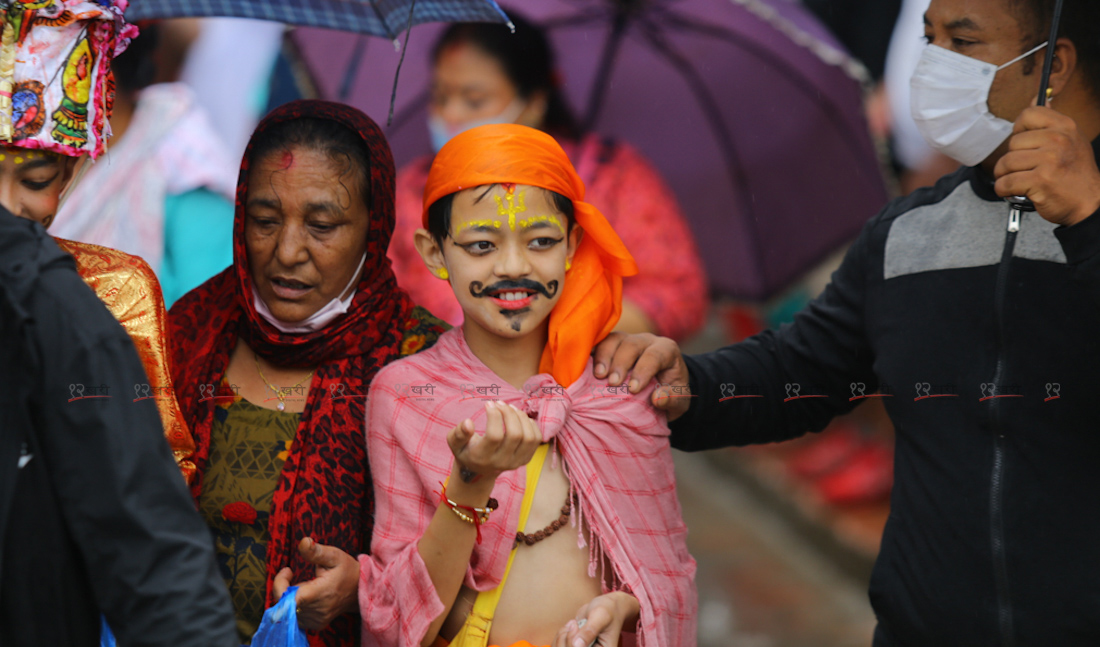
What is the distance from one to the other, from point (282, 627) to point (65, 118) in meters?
1.13

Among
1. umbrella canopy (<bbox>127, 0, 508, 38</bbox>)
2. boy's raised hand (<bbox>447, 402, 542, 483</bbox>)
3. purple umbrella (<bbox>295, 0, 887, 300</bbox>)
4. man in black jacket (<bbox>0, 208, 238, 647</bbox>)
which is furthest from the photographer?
purple umbrella (<bbox>295, 0, 887, 300</bbox>)

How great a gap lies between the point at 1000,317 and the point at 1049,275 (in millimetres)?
141

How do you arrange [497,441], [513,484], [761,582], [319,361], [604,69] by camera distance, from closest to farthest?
[497,441]
[513,484]
[319,361]
[604,69]
[761,582]

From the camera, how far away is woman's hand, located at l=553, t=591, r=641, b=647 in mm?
2090

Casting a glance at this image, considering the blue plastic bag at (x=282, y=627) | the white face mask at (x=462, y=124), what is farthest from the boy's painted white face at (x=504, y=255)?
the white face mask at (x=462, y=124)

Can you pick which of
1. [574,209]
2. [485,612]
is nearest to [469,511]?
[485,612]

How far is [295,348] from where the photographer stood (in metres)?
2.53

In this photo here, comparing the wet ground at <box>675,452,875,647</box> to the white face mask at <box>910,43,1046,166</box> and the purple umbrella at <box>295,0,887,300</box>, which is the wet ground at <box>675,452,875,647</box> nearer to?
the purple umbrella at <box>295,0,887,300</box>

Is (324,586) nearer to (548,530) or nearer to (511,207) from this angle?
(548,530)

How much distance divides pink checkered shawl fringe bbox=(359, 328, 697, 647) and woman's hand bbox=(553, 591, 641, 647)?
2.1 inches

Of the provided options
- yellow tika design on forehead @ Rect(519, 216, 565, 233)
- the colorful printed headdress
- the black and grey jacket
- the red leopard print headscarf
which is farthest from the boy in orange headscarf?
the colorful printed headdress

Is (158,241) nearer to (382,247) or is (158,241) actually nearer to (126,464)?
(382,247)

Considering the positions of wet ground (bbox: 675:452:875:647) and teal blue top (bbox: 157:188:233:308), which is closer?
teal blue top (bbox: 157:188:233:308)

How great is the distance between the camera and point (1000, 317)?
2.31m
